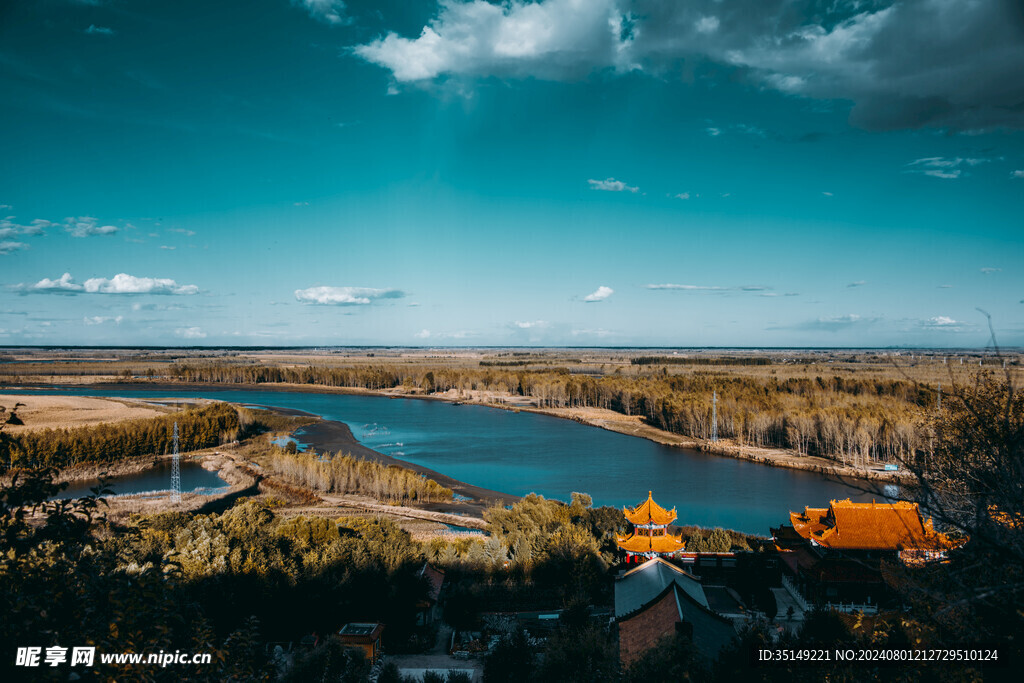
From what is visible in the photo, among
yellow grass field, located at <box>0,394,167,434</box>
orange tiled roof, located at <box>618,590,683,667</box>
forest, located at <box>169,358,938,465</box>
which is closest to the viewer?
orange tiled roof, located at <box>618,590,683,667</box>

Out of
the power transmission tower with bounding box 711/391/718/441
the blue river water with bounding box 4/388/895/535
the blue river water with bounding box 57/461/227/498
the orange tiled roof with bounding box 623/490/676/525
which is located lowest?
the blue river water with bounding box 4/388/895/535

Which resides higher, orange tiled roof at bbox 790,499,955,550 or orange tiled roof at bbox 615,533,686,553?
orange tiled roof at bbox 790,499,955,550

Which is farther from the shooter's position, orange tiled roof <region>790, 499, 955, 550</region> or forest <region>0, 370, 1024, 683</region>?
orange tiled roof <region>790, 499, 955, 550</region>

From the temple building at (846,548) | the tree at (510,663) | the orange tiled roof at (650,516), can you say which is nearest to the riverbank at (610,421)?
the temple building at (846,548)

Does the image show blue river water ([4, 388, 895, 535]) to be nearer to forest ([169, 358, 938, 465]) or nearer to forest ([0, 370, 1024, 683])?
forest ([169, 358, 938, 465])

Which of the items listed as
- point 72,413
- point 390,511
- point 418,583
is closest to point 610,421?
point 390,511

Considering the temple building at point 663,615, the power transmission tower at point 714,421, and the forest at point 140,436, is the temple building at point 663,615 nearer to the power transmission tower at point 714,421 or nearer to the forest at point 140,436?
the forest at point 140,436

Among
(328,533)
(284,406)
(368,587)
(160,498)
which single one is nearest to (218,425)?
(160,498)

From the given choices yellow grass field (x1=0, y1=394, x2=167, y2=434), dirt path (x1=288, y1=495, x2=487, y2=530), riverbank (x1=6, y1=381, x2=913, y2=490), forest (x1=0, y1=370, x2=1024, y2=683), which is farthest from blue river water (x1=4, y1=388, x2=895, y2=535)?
yellow grass field (x1=0, y1=394, x2=167, y2=434)

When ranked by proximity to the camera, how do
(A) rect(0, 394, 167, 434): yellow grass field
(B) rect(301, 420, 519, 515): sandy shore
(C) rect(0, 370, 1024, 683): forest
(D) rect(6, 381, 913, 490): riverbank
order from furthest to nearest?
1. (A) rect(0, 394, 167, 434): yellow grass field
2. (D) rect(6, 381, 913, 490): riverbank
3. (B) rect(301, 420, 519, 515): sandy shore
4. (C) rect(0, 370, 1024, 683): forest
